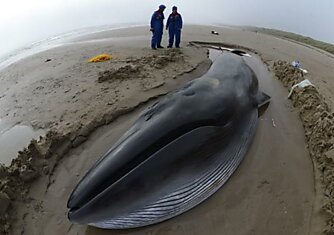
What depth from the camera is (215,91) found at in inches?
214

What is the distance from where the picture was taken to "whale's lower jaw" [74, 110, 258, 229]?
13.2ft

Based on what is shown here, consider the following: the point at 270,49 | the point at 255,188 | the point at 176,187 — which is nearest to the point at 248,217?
the point at 255,188

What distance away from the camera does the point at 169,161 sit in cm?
430

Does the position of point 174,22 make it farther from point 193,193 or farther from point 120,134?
point 193,193

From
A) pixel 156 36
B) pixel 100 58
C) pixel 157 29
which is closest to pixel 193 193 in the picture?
pixel 100 58

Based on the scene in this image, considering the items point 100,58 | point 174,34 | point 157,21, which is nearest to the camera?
point 100,58

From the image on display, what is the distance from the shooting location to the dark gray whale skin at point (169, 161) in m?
3.96

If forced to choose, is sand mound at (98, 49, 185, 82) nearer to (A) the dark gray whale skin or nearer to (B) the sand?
(B) the sand

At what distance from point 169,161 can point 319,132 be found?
2687 millimetres

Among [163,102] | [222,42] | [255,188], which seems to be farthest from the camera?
[222,42]

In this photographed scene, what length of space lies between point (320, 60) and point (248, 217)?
7998mm

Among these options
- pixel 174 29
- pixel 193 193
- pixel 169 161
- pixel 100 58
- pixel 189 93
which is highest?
pixel 189 93

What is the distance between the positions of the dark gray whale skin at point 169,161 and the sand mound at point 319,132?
0.98 m

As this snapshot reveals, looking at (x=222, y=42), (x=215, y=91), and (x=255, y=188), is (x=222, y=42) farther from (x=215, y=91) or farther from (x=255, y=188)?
(x=255, y=188)
